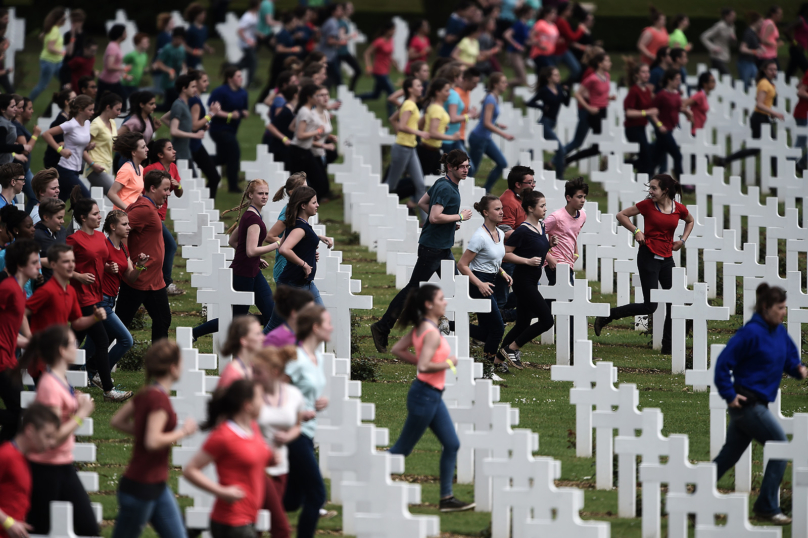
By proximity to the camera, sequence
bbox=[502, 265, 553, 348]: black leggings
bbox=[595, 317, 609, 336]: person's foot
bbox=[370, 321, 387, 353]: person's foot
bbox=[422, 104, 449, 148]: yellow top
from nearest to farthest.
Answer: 1. bbox=[502, 265, 553, 348]: black leggings
2. bbox=[370, 321, 387, 353]: person's foot
3. bbox=[595, 317, 609, 336]: person's foot
4. bbox=[422, 104, 449, 148]: yellow top

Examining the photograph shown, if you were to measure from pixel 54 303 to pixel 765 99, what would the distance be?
46.1 feet

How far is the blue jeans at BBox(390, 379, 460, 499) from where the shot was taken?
7.30 metres

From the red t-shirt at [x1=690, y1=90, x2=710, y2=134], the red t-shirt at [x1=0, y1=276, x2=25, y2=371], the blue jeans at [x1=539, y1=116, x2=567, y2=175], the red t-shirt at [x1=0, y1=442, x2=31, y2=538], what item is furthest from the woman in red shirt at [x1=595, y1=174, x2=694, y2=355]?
the red t-shirt at [x1=690, y1=90, x2=710, y2=134]

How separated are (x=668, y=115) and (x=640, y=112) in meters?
0.41

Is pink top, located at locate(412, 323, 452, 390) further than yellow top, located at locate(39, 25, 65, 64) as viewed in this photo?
No

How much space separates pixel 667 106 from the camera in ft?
57.8

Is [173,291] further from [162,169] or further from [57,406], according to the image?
[57,406]

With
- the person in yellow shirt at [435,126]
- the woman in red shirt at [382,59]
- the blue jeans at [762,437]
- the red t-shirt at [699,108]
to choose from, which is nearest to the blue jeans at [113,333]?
the blue jeans at [762,437]

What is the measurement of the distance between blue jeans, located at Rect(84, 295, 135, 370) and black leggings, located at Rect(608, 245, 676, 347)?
4.45m

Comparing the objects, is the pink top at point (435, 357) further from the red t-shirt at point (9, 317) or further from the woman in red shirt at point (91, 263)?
the woman in red shirt at point (91, 263)

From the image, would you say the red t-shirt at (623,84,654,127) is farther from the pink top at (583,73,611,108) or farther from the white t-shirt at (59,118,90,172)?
the white t-shirt at (59,118,90,172)

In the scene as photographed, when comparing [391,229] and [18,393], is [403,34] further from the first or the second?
[18,393]

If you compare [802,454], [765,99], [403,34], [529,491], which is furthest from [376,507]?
[403,34]

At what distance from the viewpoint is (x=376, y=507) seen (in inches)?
244
